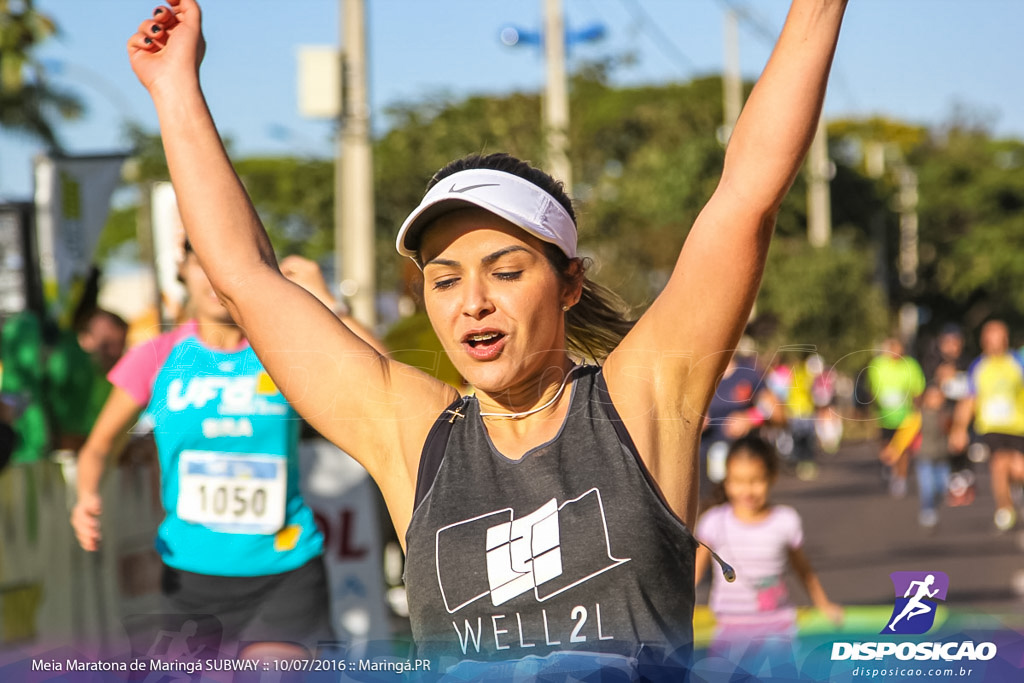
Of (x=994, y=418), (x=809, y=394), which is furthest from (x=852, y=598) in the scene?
(x=809, y=394)

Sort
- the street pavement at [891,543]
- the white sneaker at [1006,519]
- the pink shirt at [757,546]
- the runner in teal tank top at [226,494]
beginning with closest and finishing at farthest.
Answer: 1. the runner in teal tank top at [226,494]
2. the pink shirt at [757,546]
3. the street pavement at [891,543]
4. the white sneaker at [1006,519]

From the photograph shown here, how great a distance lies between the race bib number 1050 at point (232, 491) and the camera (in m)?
3.64

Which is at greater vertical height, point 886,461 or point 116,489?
point 116,489

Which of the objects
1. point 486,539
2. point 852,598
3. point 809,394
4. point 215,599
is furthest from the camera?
point 852,598

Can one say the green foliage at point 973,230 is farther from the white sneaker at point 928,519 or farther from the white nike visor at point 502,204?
the white nike visor at point 502,204

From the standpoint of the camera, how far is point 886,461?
16672 millimetres

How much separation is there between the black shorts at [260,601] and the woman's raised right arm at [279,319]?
1649 mm

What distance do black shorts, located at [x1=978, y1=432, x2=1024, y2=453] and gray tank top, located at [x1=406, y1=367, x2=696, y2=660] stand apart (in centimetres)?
1049

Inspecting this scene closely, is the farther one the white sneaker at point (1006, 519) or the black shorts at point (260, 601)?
the white sneaker at point (1006, 519)

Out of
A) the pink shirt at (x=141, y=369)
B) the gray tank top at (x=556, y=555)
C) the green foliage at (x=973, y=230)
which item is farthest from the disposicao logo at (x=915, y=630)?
the green foliage at (x=973, y=230)

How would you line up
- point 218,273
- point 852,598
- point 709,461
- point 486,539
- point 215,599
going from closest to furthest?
point 486,539 → point 218,273 → point 215,599 → point 852,598 → point 709,461

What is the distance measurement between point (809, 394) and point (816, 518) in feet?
37.1

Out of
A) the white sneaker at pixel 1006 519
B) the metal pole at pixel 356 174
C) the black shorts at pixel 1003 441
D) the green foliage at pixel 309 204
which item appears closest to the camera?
the metal pole at pixel 356 174

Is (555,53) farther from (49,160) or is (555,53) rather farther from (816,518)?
(49,160)
